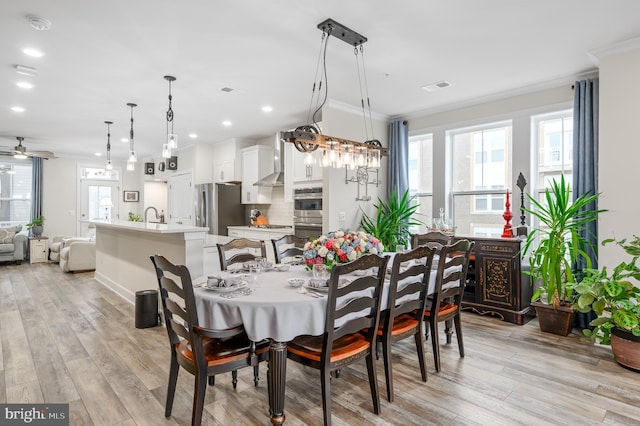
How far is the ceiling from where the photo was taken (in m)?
2.60

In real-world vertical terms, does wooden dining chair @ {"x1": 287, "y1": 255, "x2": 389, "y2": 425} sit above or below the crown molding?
below

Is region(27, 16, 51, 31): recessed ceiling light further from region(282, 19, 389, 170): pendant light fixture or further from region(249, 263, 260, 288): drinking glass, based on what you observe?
region(249, 263, 260, 288): drinking glass

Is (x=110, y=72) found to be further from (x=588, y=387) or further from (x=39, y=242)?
(x=39, y=242)

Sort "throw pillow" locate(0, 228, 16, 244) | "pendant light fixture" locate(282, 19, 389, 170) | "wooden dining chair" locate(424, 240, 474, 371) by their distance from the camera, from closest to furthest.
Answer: "wooden dining chair" locate(424, 240, 474, 371) → "pendant light fixture" locate(282, 19, 389, 170) → "throw pillow" locate(0, 228, 16, 244)

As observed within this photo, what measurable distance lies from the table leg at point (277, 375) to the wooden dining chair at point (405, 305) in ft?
2.41

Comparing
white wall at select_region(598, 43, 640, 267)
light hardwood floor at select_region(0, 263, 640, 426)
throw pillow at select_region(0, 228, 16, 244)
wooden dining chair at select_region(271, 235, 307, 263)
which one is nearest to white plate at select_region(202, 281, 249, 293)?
light hardwood floor at select_region(0, 263, 640, 426)

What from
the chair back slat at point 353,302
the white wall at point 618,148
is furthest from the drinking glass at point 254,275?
the white wall at point 618,148

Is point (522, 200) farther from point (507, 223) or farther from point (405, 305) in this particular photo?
point (405, 305)

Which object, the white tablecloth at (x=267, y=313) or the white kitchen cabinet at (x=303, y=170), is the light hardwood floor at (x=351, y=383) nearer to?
the white tablecloth at (x=267, y=313)

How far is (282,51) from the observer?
326 centimetres

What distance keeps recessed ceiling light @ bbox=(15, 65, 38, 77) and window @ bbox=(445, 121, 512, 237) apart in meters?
4.94

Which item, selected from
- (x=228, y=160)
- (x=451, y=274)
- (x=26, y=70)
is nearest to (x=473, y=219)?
(x=451, y=274)

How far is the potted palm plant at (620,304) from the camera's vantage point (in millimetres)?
2822

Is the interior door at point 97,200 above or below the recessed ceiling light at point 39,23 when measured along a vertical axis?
below
